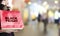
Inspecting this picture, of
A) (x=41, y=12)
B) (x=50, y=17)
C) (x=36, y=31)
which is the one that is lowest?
(x=36, y=31)

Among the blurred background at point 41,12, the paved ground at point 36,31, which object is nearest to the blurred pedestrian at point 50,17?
the blurred background at point 41,12

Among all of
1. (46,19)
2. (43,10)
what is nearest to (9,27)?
(46,19)

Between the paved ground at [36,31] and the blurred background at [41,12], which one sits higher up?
the blurred background at [41,12]

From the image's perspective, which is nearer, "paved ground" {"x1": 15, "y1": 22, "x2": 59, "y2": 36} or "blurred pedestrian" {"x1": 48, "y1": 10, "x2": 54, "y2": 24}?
"paved ground" {"x1": 15, "y1": 22, "x2": 59, "y2": 36}

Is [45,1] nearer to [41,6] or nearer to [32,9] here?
[41,6]

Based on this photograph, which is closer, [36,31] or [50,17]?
[36,31]

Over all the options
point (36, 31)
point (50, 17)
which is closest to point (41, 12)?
point (50, 17)

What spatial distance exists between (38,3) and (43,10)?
0.35m

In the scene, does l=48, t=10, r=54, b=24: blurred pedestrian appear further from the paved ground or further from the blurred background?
the paved ground

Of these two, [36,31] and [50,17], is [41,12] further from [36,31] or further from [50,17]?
[36,31]

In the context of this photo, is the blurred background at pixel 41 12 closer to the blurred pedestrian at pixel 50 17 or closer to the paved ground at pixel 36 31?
the blurred pedestrian at pixel 50 17

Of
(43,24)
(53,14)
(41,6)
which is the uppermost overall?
(41,6)

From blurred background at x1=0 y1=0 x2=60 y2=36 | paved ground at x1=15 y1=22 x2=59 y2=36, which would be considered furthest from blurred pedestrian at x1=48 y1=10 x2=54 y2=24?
paved ground at x1=15 y1=22 x2=59 y2=36

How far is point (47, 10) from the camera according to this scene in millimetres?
5367
